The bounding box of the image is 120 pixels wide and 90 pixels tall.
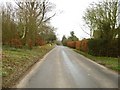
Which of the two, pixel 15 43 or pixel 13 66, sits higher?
pixel 15 43

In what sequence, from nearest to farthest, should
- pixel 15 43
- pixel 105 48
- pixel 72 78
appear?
pixel 72 78 → pixel 105 48 → pixel 15 43

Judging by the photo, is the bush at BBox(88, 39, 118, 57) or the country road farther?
the bush at BBox(88, 39, 118, 57)

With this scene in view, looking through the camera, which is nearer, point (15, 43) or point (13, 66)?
point (13, 66)

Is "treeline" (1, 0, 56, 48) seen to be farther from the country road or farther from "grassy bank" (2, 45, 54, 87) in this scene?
the country road

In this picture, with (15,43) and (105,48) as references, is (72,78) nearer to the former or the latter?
(105,48)

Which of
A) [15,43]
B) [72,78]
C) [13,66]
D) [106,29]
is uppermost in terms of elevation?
[106,29]

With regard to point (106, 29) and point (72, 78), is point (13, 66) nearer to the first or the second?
point (72, 78)

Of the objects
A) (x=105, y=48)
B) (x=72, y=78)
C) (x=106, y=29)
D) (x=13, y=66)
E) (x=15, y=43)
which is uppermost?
(x=106, y=29)

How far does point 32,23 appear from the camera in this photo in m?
40.0

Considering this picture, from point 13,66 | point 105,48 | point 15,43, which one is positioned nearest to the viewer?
point 13,66

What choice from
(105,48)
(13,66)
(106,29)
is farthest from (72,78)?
(106,29)

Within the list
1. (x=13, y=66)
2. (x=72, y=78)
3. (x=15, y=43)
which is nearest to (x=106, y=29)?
(x=15, y=43)

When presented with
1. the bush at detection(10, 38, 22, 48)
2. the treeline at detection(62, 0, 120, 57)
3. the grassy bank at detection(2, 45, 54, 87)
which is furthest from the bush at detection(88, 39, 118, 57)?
the grassy bank at detection(2, 45, 54, 87)

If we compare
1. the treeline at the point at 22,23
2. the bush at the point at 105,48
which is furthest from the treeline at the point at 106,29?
the treeline at the point at 22,23
